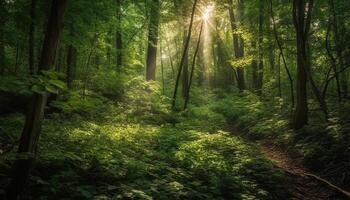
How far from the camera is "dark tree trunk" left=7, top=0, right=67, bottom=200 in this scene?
3.74 meters

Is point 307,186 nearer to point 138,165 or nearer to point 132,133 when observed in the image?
point 138,165

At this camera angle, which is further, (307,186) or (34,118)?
(307,186)

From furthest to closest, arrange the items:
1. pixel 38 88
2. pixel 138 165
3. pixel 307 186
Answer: pixel 307 186
pixel 138 165
pixel 38 88

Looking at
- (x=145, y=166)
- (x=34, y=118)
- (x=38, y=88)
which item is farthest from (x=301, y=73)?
(x=38, y=88)

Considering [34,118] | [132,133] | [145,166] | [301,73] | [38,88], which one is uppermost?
[301,73]

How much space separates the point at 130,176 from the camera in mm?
5453

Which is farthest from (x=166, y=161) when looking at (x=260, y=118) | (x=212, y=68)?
(x=212, y=68)

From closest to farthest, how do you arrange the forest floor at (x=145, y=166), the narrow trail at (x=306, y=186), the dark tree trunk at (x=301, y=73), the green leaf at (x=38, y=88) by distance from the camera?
the green leaf at (x=38, y=88) < the forest floor at (x=145, y=166) < the narrow trail at (x=306, y=186) < the dark tree trunk at (x=301, y=73)

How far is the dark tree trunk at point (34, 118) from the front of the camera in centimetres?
374

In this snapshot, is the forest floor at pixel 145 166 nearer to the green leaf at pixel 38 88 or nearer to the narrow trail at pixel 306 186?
the narrow trail at pixel 306 186

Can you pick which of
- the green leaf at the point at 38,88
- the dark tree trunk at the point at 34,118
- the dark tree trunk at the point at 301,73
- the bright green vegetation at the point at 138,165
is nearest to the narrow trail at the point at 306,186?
the bright green vegetation at the point at 138,165

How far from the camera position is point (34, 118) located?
3770 mm

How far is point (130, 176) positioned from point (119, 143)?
7.31ft

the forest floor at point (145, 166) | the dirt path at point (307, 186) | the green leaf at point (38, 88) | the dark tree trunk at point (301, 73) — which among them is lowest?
the dirt path at point (307, 186)
